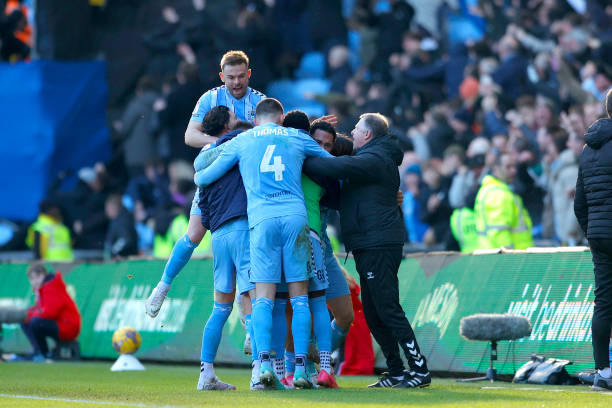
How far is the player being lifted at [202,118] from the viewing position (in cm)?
1144

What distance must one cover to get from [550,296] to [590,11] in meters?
8.42

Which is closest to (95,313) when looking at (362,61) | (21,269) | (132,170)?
(21,269)

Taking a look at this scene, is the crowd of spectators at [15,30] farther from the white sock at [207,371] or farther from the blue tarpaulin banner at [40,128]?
the white sock at [207,371]

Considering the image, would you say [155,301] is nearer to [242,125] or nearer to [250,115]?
[242,125]

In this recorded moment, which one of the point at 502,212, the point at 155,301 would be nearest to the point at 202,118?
the point at 155,301

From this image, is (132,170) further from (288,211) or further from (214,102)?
(288,211)

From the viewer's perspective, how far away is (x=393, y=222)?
1099 cm

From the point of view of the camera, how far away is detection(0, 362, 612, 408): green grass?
926cm

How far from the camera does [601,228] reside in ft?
35.3

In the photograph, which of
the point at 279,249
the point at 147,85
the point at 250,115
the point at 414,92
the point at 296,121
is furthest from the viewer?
the point at 147,85

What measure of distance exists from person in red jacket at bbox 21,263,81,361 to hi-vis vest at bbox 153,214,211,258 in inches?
84.0

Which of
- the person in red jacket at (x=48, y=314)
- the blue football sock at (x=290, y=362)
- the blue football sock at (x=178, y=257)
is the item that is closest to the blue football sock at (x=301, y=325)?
the blue football sock at (x=290, y=362)

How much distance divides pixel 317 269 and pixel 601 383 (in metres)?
2.60

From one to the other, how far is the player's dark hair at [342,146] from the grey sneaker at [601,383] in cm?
297
